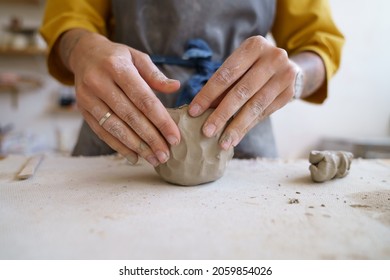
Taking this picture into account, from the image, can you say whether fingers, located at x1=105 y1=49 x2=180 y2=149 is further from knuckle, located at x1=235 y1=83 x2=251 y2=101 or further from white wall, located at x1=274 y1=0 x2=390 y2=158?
white wall, located at x1=274 y1=0 x2=390 y2=158

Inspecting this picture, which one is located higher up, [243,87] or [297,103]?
[243,87]

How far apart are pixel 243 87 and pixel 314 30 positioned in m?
0.51

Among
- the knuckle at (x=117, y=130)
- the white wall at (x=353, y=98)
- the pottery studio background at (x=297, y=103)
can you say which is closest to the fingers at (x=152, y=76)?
the knuckle at (x=117, y=130)

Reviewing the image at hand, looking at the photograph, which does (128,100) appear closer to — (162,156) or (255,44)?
(162,156)

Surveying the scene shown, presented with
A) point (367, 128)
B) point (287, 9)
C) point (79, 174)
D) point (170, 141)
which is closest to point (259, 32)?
point (287, 9)

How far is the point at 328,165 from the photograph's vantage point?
659 millimetres

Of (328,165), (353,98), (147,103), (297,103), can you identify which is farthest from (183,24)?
(353,98)

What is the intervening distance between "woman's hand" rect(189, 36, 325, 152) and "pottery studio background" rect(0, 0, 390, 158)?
1.61 meters

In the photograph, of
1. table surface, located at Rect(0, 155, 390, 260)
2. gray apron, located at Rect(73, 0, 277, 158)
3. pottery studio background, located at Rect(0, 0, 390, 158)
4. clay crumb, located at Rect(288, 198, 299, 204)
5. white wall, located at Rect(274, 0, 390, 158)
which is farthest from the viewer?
white wall, located at Rect(274, 0, 390, 158)

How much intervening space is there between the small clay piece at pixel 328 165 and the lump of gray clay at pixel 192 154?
208mm

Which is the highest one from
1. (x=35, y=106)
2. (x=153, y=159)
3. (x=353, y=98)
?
(x=153, y=159)

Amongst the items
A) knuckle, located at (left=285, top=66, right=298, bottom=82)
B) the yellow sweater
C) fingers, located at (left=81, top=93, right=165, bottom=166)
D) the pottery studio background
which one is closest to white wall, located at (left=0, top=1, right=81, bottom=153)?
the pottery studio background

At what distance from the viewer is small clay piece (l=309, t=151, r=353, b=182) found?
2.16 feet

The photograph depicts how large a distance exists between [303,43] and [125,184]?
2.34ft
